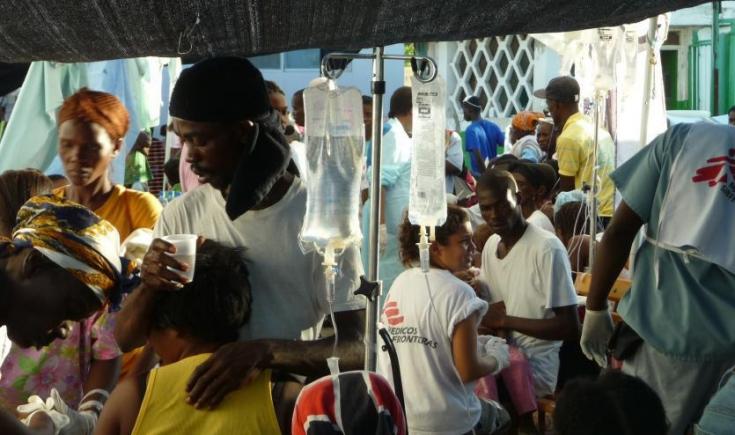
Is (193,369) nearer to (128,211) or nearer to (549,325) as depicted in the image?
(128,211)

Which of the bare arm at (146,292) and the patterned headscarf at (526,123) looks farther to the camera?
the patterned headscarf at (526,123)

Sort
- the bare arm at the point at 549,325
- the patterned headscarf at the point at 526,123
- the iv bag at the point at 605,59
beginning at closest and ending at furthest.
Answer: the bare arm at the point at 549,325 → the iv bag at the point at 605,59 → the patterned headscarf at the point at 526,123

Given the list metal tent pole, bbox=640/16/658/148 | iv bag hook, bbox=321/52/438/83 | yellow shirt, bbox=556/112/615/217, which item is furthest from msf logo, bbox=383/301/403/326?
yellow shirt, bbox=556/112/615/217

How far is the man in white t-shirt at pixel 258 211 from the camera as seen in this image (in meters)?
2.66

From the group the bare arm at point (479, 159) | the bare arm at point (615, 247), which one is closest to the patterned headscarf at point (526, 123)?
the bare arm at point (479, 159)

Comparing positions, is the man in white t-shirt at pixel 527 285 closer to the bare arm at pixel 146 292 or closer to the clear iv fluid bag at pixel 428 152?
the clear iv fluid bag at pixel 428 152

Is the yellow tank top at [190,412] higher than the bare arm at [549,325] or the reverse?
higher

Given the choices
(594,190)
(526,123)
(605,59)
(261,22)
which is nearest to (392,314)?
(261,22)

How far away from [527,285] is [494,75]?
11314 millimetres

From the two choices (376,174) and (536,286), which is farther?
(536,286)

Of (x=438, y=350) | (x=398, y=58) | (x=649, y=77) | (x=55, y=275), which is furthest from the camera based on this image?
(x=649, y=77)

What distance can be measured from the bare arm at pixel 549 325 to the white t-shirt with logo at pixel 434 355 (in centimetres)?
60

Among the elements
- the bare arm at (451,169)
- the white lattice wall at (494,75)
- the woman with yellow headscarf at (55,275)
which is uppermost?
the white lattice wall at (494,75)

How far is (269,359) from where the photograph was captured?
2504 millimetres
